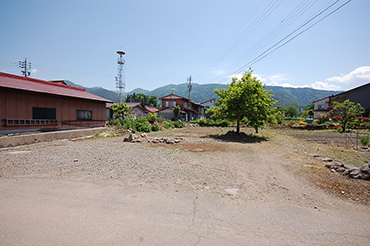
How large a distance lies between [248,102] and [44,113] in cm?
1417

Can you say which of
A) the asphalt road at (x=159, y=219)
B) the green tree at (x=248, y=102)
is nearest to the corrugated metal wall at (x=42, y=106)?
the asphalt road at (x=159, y=219)

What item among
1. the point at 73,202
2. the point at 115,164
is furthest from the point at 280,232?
the point at 115,164

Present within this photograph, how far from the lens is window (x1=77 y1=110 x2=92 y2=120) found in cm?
1525

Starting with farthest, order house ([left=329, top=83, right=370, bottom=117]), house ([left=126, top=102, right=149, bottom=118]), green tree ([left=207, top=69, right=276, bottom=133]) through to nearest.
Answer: house ([left=126, top=102, right=149, bottom=118]) < house ([left=329, top=83, right=370, bottom=117]) < green tree ([left=207, top=69, right=276, bottom=133])

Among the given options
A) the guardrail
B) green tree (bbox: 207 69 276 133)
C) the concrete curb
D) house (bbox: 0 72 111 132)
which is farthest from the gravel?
green tree (bbox: 207 69 276 133)

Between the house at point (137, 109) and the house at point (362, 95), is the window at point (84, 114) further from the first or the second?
the house at point (362, 95)

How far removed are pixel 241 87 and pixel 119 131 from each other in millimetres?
11028

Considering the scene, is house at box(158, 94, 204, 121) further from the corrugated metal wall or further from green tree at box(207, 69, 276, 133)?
green tree at box(207, 69, 276, 133)

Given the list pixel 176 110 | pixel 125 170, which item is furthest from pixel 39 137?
pixel 176 110

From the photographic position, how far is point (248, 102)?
14.3 metres

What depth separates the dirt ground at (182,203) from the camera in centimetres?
284

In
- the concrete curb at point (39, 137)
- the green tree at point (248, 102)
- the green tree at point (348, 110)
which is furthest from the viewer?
the green tree at point (348, 110)

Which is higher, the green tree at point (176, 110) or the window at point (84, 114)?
the green tree at point (176, 110)

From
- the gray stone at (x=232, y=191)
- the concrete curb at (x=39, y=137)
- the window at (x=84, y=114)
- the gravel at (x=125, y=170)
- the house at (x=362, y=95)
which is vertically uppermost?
the house at (x=362, y=95)
